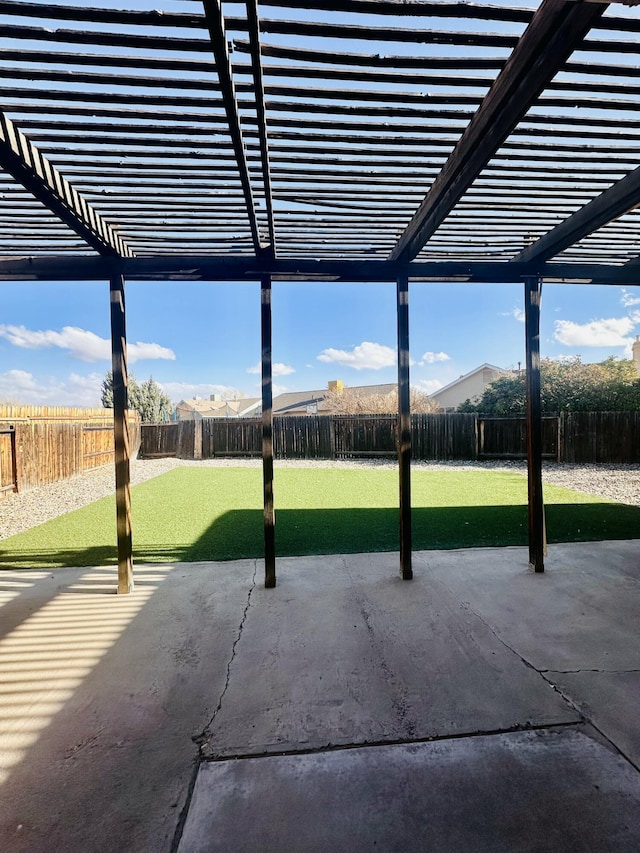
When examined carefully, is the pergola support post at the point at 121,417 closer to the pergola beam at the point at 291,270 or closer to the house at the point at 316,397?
the pergola beam at the point at 291,270

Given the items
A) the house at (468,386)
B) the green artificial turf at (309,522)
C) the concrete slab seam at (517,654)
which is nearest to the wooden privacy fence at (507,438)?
the green artificial turf at (309,522)

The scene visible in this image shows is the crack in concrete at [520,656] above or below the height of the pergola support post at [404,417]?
below

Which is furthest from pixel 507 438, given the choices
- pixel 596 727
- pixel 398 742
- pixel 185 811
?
pixel 185 811

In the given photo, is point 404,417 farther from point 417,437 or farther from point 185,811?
point 417,437

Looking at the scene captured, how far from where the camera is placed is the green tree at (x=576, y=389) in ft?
40.5

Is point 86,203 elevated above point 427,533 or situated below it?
above

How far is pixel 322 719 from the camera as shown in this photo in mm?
1850

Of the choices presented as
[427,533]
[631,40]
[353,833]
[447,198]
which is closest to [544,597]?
[427,533]

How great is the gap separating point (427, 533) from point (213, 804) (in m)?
3.94

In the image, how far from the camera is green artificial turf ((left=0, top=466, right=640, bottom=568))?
448 cm

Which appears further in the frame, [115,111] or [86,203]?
[86,203]

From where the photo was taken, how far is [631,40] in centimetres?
163

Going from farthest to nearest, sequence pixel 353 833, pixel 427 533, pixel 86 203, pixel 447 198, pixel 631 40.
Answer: pixel 427 533
pixel 86 203
pixel 447 198
pixel 631 40
pixel 353 833

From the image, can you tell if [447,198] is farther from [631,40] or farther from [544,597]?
[544,597]
